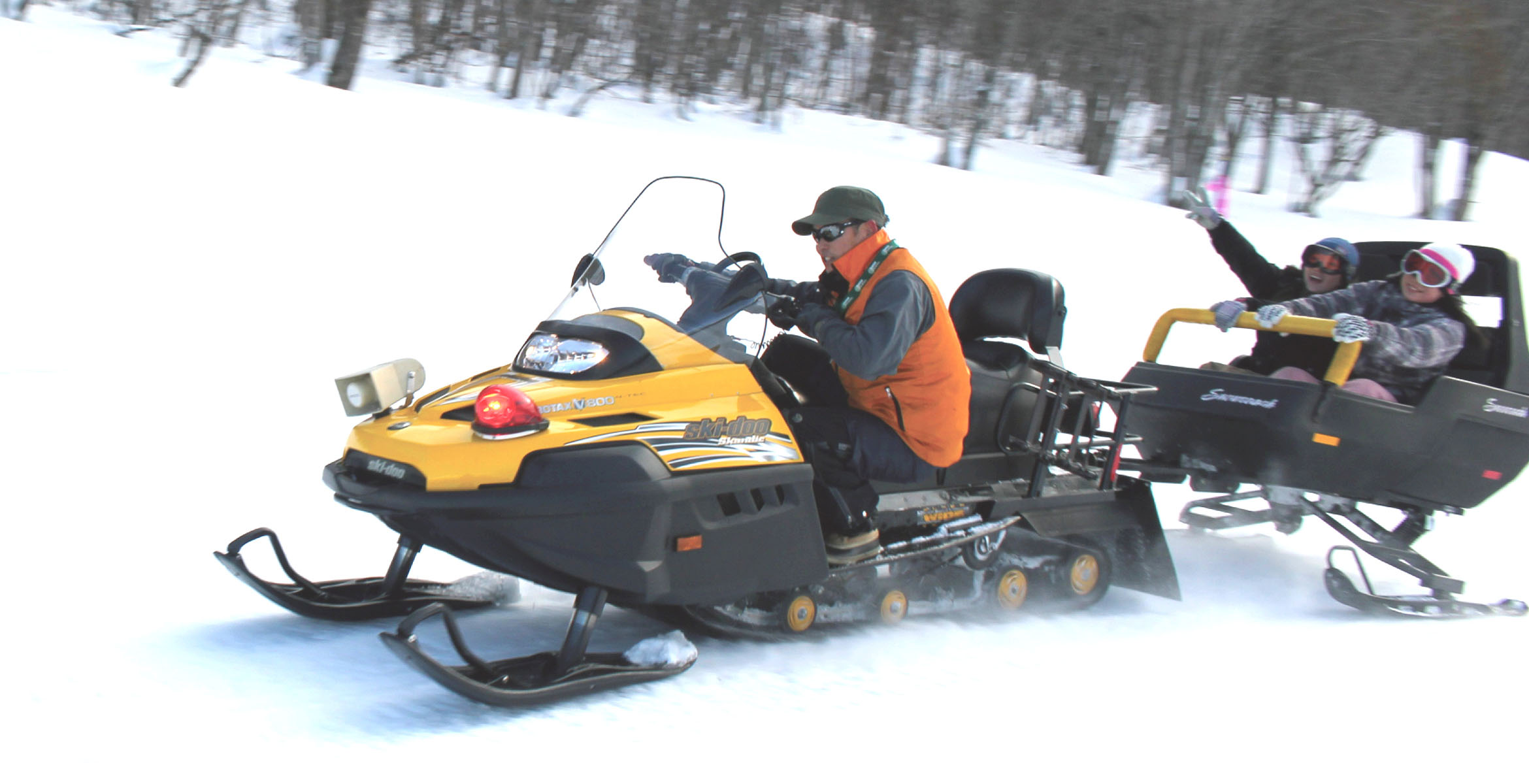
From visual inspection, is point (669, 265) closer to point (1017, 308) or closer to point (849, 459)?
point (849, 459)

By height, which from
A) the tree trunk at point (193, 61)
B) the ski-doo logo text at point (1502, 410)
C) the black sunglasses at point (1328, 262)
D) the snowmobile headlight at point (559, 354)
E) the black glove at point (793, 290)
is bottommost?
the snowmobile headlight at point (559, 354)

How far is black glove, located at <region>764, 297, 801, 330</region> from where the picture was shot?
3.44 meters

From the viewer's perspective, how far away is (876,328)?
3350mm

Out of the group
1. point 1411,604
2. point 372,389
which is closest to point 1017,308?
point 1411,604

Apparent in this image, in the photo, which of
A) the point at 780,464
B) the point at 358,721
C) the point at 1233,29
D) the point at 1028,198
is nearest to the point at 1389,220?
the point at 1233,29

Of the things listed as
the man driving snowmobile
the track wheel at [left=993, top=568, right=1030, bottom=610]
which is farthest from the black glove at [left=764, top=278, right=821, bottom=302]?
the track wheel at [left=993, top=568, right=1030, bottom=610]

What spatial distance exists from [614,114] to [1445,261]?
9.74 m

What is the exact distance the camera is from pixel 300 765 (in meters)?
2.56

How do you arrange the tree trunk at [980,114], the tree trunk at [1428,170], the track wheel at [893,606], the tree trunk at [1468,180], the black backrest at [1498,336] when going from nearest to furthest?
the track wheel at [893,606]
the black backrest at [1498,336]
the tree trunk at [980,114]
the tree trunk at [1468,180]
the tree trunk at [1428,170]

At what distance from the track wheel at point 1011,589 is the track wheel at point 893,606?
413mm

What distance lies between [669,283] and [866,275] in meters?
0.57

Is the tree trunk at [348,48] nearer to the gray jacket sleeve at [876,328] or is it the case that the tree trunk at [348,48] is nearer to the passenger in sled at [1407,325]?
the passenger in sled at [1407,325]

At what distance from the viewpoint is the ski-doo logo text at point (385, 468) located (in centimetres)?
294

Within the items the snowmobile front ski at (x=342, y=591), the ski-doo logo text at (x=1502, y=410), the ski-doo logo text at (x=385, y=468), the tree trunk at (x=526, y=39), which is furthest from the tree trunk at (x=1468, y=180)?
the ski-doo logo text at (x=385, y=468)
